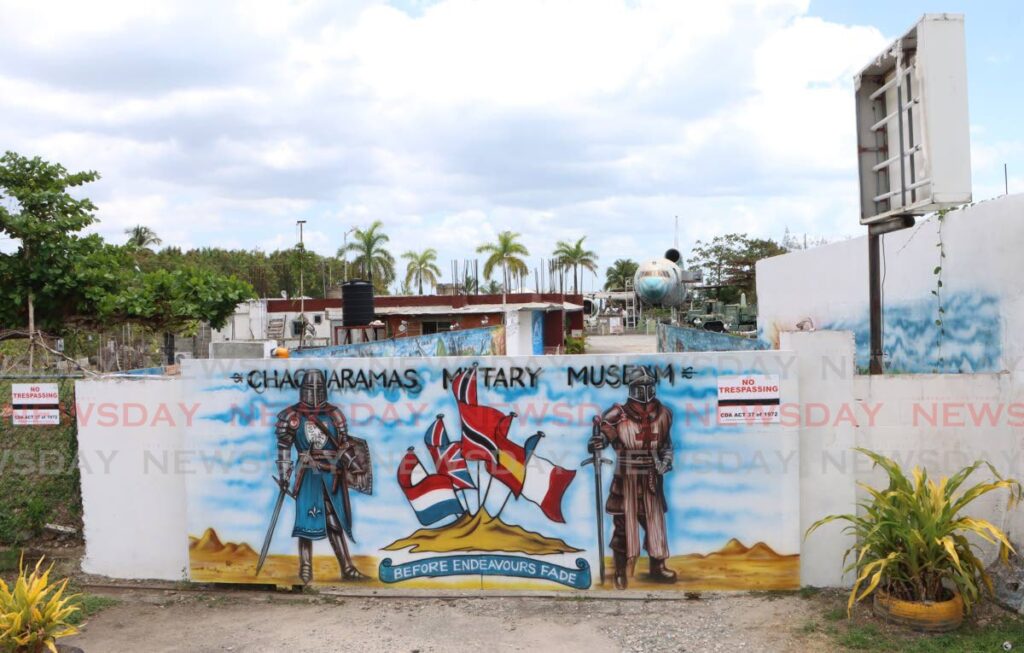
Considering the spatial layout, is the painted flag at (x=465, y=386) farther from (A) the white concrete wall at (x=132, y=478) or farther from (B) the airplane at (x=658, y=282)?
(B) the airplane at (x=658, y=282)

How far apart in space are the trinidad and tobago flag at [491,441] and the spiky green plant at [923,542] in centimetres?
277

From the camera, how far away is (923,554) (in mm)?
6043

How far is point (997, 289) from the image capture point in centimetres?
705

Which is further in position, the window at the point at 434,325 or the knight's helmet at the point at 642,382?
the window at the point at 434,325

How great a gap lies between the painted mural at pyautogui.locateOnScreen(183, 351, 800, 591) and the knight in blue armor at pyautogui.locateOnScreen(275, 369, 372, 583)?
13mm

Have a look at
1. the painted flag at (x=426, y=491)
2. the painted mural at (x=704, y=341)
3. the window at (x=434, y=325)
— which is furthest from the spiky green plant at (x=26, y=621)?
the window at (x=434, y=325)

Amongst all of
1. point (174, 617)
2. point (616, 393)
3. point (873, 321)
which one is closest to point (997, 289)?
point (873, 321)

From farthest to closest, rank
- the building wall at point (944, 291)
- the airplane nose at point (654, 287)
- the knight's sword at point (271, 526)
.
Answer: the airplane nose at point (654, 287) < the knight's sword at point (271, 526) < the building wall at point (944, 291)

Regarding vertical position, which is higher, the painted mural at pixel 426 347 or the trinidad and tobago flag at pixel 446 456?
the painted mural at pixel 426 347

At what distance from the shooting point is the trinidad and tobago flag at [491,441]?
7.09 m

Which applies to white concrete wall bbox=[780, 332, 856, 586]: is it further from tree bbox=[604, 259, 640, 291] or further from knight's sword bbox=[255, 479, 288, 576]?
tree bbox=[604, 259, 640, 291]

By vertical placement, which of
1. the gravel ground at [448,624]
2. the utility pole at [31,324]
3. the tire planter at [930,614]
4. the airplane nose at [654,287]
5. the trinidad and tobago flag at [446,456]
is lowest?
the gravel ground at [448,624]

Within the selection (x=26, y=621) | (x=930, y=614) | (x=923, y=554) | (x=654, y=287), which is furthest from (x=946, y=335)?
(x=654, y=287)

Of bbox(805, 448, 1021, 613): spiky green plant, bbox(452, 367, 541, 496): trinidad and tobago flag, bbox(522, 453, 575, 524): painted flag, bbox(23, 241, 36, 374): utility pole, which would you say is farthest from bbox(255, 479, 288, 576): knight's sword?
bbox(805, 448, 1021, 613): spiky green plant
